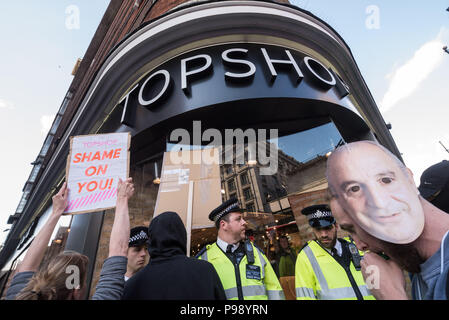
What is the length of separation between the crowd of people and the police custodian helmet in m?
0.04

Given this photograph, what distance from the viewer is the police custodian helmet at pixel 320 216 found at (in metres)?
2.57

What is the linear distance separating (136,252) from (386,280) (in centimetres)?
284

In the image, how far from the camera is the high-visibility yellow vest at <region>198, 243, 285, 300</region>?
212 cm

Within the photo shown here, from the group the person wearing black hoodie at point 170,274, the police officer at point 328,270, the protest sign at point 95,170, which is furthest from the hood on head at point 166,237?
the police officer at point 328,270

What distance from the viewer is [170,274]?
1.34 meters

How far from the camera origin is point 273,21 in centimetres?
419

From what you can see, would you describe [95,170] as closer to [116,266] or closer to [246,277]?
[116,266]

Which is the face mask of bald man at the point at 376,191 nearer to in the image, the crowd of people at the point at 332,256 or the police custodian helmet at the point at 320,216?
the crowd of people at the point at 332,256

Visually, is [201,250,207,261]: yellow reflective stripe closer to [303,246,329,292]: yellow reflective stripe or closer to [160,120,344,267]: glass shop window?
[160,120,344,267]: glass shop window

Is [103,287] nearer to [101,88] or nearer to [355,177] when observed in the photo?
[355,177]

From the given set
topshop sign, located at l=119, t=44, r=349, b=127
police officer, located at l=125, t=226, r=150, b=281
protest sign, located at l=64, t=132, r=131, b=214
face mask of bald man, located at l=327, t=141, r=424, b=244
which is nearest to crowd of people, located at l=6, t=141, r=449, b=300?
face mask of bald man, located at l=327, t=141, r=424, b=244

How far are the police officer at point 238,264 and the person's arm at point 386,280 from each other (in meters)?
1.45

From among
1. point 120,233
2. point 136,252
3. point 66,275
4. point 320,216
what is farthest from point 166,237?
point 320,216
